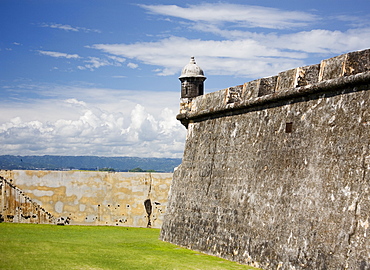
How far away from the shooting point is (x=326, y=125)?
8.13m

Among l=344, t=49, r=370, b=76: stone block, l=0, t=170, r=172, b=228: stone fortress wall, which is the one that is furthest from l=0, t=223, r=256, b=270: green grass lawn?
l=344, t=49, r=370, b=76: stone block

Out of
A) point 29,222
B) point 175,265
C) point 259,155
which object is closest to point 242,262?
point 175,265

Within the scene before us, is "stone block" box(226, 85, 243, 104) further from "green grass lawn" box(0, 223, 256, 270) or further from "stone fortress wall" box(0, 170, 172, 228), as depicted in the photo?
"stone fortress wall" box(0, 170, 172, 228)

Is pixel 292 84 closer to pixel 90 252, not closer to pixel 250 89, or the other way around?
pixel 250 89

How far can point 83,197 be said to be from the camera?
52.9 feet

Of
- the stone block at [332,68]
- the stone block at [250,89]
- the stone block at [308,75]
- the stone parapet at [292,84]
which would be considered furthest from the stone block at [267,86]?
the stone block at [332,68]

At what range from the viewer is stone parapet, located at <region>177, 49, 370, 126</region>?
7895 millimetres

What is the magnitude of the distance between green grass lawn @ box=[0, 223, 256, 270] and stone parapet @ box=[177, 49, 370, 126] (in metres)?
3.06

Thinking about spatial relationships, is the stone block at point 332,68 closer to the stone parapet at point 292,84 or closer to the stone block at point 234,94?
the stone parapet at point 292,84

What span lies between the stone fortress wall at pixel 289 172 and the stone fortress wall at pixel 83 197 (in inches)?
159

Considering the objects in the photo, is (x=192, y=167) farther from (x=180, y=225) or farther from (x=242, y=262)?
(x=242, y=262)

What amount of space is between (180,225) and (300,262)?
5.08 m

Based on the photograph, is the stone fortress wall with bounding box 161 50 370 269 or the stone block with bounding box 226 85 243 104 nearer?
the stone fortress wall with bounding box 161 50 370 269

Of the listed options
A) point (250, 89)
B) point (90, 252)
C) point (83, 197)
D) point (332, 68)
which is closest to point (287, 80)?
point (332, 68)
